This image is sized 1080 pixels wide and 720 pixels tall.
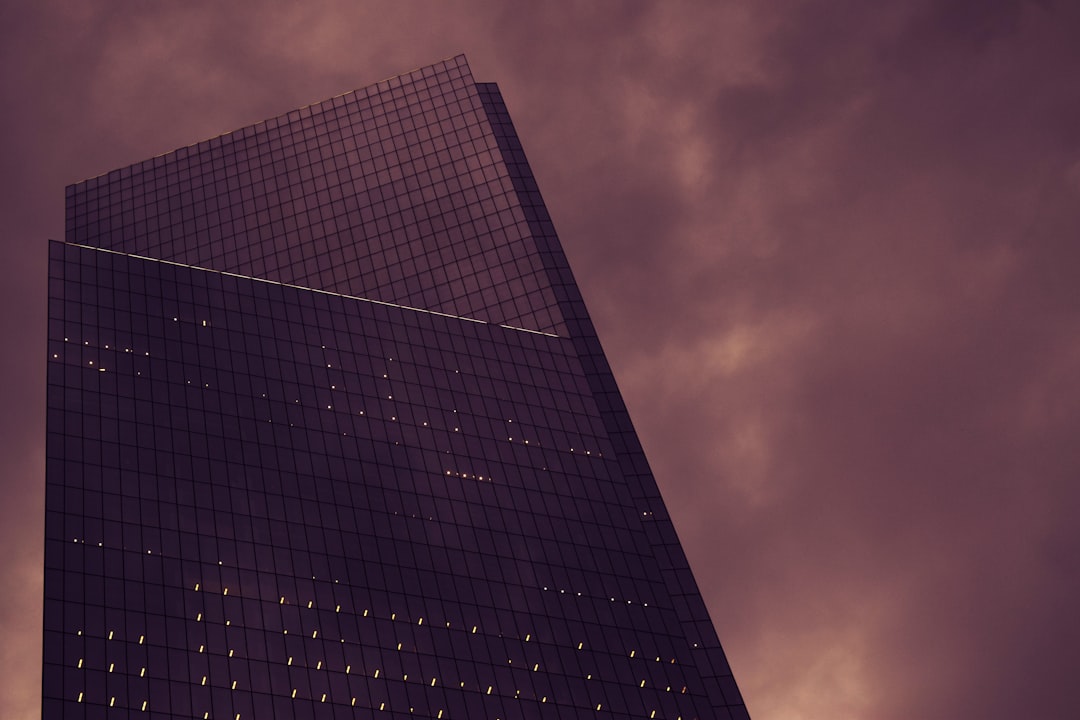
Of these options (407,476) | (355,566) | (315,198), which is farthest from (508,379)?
(315,198)

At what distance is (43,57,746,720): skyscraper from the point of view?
96.2 m

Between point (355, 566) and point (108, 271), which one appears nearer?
point (355, 566)

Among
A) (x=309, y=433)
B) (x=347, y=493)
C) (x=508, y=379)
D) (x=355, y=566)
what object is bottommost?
(x=355, y=566)

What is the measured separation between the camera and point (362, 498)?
114562 mm

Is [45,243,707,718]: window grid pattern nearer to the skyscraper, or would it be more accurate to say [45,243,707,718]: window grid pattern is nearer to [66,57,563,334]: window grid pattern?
the skyscraper

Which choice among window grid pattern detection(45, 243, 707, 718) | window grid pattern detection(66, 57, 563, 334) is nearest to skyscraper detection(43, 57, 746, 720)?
window grid pattern detection(45, 243, 707, 718)

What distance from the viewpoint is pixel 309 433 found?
118 m

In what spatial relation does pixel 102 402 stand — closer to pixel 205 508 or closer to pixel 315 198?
pixel 205 508

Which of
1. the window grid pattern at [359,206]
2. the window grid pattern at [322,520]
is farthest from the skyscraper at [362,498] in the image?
the window grid pattern at [359,206]

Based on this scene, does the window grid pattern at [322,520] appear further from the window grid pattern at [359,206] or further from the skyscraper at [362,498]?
the window grid pattern at [359,206]

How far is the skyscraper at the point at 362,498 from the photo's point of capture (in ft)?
316

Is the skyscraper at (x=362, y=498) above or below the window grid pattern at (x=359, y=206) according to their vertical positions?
below

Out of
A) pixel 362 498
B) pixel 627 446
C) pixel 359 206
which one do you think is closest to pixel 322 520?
pixel 362 498

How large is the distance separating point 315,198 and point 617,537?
222 feet
